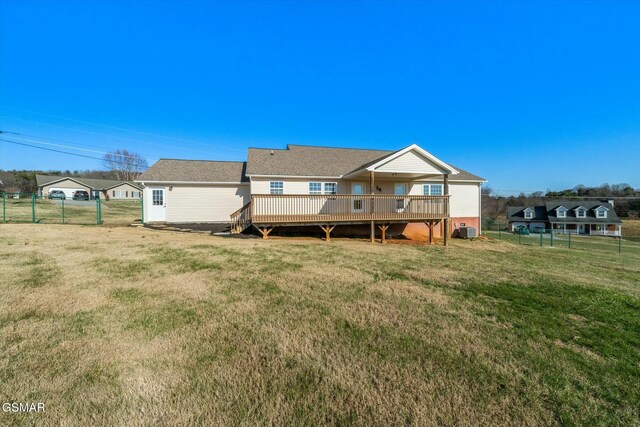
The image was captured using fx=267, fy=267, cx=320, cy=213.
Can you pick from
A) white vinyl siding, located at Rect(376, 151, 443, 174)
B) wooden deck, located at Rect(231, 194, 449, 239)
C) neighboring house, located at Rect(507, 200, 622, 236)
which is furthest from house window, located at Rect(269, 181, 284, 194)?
neighboring house, located at Rect(507, 200, 622, 236)

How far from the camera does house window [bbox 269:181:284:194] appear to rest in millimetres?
14164

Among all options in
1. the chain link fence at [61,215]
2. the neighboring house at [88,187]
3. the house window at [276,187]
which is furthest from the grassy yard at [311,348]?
the neighboring house at [88,187]

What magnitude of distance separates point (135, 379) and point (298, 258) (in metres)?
5.53

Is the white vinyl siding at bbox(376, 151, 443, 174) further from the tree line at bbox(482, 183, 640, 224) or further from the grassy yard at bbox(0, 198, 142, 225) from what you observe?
the tree line at bbox(482, 183, 640, 224)

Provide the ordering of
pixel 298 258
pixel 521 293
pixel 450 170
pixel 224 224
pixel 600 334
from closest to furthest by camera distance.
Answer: pixel 600 334 < pixel 521 293 < pixel 298 258 < pixel 450 170 < pixel 224 224

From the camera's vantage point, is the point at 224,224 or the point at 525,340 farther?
the point at 224,224

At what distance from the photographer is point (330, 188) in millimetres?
14969

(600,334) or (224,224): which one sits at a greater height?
(224,224)

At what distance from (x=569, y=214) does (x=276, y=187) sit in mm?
57286

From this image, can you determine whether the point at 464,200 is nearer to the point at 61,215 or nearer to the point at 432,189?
the point at 432,189

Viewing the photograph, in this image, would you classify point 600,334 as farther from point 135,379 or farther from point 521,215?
point 521,215

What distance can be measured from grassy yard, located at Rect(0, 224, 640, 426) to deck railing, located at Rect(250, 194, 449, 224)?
232 inches

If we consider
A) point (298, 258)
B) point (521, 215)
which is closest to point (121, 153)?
point (298, 258)

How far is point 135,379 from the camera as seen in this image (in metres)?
2.51
